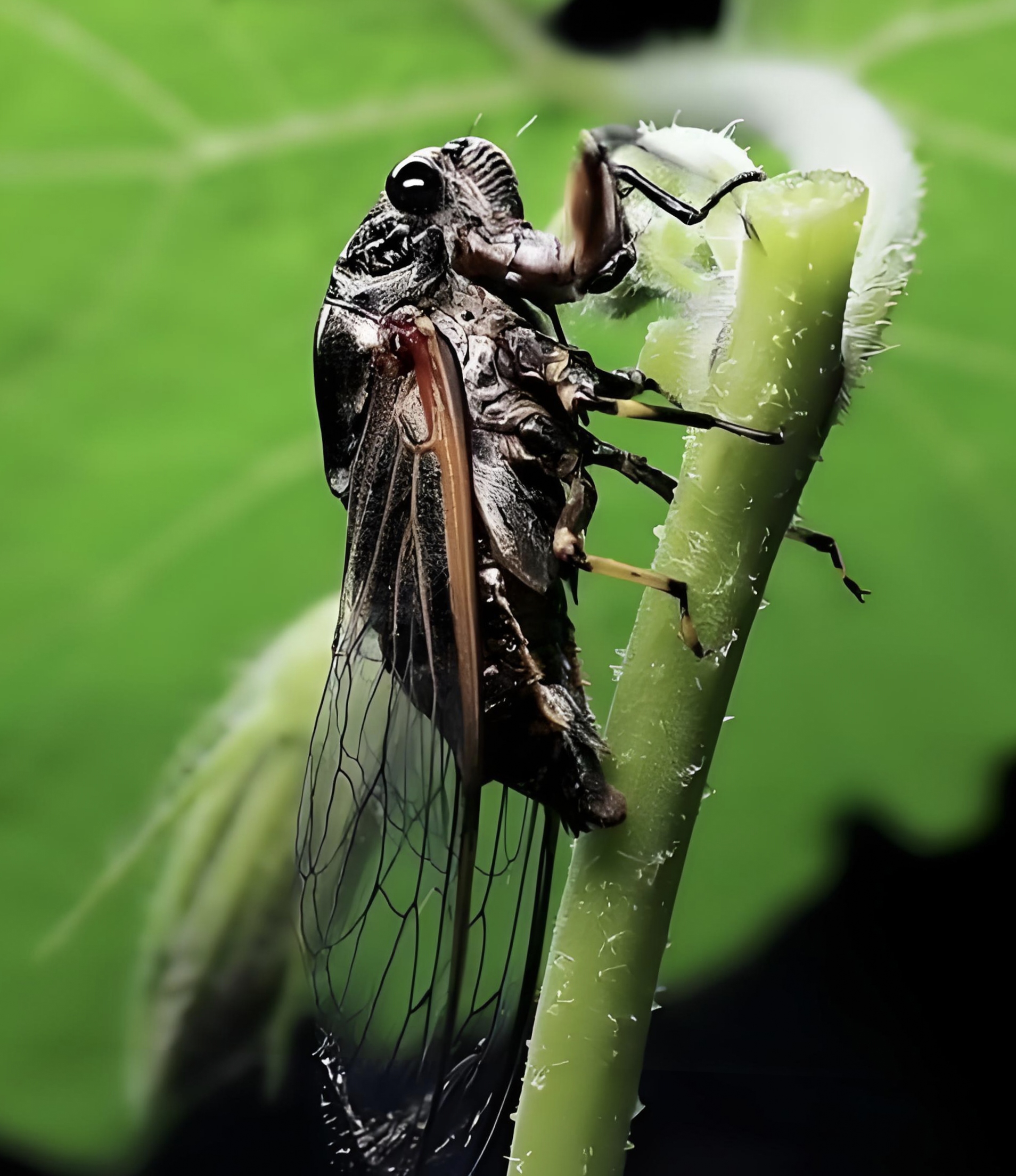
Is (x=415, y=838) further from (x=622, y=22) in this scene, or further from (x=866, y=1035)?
(x=866, y=1035)

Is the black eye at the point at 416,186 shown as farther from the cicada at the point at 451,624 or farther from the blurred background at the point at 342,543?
the blurred background at the point at 342,543

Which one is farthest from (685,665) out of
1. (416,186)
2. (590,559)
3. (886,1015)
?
(886,1015)

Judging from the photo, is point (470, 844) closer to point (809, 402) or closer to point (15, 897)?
point (809, 402)

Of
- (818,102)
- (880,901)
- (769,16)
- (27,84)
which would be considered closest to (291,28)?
(27,84)

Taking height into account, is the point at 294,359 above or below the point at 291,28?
below

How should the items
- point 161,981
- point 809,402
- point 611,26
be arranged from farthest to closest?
point 161,981 < point 611,26 < point 809,402

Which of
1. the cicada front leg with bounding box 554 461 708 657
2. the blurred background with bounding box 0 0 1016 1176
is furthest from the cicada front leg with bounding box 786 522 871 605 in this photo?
the blurred background with bounding box 0 0 1016 1176

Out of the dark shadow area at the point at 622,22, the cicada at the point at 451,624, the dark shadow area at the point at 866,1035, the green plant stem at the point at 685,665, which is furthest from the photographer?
the dark shadow area at the point at 866,1035

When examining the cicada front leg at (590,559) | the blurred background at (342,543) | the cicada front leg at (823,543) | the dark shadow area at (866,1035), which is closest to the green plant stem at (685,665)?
the cicada front leg at (590,559)
